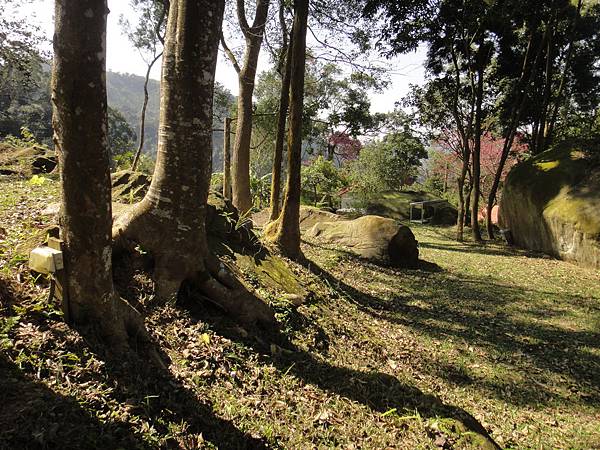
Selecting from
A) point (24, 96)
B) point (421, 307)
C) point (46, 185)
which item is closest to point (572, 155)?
point (421, 307)

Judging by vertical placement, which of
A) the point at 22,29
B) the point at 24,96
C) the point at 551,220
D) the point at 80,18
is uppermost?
the point at 24,96

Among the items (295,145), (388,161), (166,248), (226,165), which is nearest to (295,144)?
(295,145)

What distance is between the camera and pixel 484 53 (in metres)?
15.7

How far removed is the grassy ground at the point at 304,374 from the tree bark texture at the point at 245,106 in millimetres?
4752

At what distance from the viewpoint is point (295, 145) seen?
734 centimetres

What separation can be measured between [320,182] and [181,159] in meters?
16.1

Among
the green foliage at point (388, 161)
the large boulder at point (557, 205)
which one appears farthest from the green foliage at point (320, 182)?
the large boulder at point (557, 205)

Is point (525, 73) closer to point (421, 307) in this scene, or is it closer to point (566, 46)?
point (566, 46)

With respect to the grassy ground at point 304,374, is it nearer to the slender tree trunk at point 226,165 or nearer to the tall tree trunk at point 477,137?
the slender tree trunk at point 226,165

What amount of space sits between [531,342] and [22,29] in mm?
15995

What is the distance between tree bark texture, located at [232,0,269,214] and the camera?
429 inches

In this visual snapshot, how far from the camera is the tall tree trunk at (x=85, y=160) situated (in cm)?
215

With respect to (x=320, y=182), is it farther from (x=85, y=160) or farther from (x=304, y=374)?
(x=85, y=160)

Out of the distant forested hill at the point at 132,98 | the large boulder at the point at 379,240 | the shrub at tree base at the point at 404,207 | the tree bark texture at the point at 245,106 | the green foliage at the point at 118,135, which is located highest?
the distant forested hill at the point at 132,98
